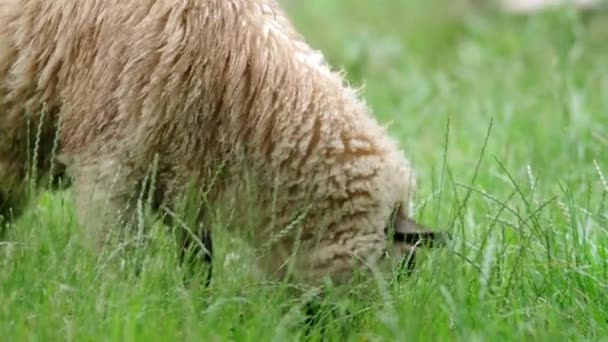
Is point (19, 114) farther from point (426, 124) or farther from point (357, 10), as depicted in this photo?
point (357, 10)

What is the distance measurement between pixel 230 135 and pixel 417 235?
0.70 metres

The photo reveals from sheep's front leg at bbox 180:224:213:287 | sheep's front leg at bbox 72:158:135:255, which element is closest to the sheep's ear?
sheep's front leg at bbox 180:224:213:287

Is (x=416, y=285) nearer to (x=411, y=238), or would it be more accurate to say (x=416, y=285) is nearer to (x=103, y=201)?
(x=411, y=238)

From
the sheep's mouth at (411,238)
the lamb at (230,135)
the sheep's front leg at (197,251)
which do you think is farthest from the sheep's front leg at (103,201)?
the sheep's mouth at (411,238)

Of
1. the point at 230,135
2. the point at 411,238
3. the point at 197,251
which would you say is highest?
the point at 230,135

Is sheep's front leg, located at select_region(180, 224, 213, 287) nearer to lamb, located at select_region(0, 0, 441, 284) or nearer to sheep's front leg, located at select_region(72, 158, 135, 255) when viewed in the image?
lamb, located at select_region(0, 0, 441, 284)

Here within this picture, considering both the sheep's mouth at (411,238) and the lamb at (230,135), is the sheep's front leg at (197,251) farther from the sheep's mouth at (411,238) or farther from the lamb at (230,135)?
the sheep's mouth at (411,238)

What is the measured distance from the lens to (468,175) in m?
6.78

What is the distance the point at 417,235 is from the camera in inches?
169

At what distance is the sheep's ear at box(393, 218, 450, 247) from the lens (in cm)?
428

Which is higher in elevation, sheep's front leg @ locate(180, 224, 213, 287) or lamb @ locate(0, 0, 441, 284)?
lamb @ locate(0, 0, 441, 284)

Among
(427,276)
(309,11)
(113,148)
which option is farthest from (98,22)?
(309,11)

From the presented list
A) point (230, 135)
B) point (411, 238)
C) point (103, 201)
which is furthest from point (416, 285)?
point (103, 201)

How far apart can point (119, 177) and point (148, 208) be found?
0.21 m
